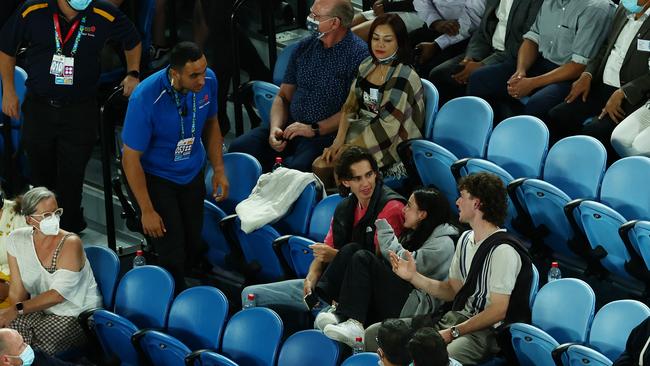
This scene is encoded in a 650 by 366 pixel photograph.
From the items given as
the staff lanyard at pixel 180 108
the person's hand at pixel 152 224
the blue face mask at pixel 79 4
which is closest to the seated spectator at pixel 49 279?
the person's hand at pixel 152 224

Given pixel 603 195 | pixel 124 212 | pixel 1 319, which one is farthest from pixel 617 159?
pixel 1 319

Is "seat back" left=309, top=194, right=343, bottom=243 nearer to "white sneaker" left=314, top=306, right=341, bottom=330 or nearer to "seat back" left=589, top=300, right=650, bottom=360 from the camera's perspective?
"white sneaker" left=314, top=306, right=341, bottom=330

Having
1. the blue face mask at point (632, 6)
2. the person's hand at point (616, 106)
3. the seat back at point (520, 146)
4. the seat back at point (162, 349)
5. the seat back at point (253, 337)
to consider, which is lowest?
the seat back at point (162, 349)

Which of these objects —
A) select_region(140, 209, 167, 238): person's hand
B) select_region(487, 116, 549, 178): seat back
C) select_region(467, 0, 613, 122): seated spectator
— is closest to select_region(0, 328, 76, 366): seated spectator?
select_region(140, 209, 167, 238): person's hand

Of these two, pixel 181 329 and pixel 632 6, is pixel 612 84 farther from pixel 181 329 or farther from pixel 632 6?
pixel 181 329

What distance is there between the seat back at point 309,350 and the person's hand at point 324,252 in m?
0.52

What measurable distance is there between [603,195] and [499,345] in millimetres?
982

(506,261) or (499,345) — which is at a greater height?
(506,261)

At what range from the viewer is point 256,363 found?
5.11 metres

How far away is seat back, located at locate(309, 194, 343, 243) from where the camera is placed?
5732mm

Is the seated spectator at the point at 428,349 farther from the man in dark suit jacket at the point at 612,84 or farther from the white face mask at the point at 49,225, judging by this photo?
the man in dark suit jacket at the point at 612,84

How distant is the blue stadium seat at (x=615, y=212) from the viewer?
5.31m

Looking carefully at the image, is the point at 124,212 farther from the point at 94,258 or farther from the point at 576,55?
the point at 576,55

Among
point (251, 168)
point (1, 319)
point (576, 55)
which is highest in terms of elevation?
point (576, 55)
